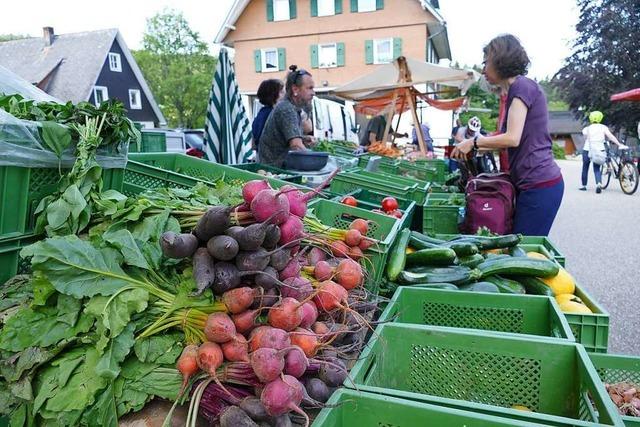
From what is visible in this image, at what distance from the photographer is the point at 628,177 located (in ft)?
39.1

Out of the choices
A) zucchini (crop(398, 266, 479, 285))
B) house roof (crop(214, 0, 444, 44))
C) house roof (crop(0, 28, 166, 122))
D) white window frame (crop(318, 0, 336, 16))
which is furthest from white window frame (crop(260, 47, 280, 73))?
zucchini (crop(398, 266, 479, 285))

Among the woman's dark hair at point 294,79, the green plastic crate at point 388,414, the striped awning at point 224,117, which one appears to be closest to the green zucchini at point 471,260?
the green plastic crate at point 388,414

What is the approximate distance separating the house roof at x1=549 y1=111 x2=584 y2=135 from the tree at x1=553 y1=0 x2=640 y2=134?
33773 millimetres

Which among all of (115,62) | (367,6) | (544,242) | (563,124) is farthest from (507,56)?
(563,124)

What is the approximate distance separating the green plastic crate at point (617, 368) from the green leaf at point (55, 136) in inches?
100

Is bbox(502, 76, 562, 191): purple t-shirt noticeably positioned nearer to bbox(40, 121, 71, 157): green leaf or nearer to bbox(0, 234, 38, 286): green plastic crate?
bbox(40, 121, 71, 157): green leaf

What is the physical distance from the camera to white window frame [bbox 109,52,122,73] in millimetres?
34312

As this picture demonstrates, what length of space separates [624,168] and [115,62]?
34108 millimetres

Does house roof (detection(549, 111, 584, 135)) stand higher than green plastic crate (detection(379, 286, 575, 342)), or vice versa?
house roof (detection(549, 111, 584, 135))

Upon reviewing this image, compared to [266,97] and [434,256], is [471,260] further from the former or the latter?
[266,97]

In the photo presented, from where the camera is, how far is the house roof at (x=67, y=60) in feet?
104

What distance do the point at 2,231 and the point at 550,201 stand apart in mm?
3609

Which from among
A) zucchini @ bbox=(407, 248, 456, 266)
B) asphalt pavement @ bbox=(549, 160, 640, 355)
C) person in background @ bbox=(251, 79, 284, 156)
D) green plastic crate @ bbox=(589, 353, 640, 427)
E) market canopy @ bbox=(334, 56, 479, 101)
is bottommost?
asphalt pavement @ bbox=(549, 160, 640, 355)

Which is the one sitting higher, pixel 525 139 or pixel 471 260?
pixel 525 139
